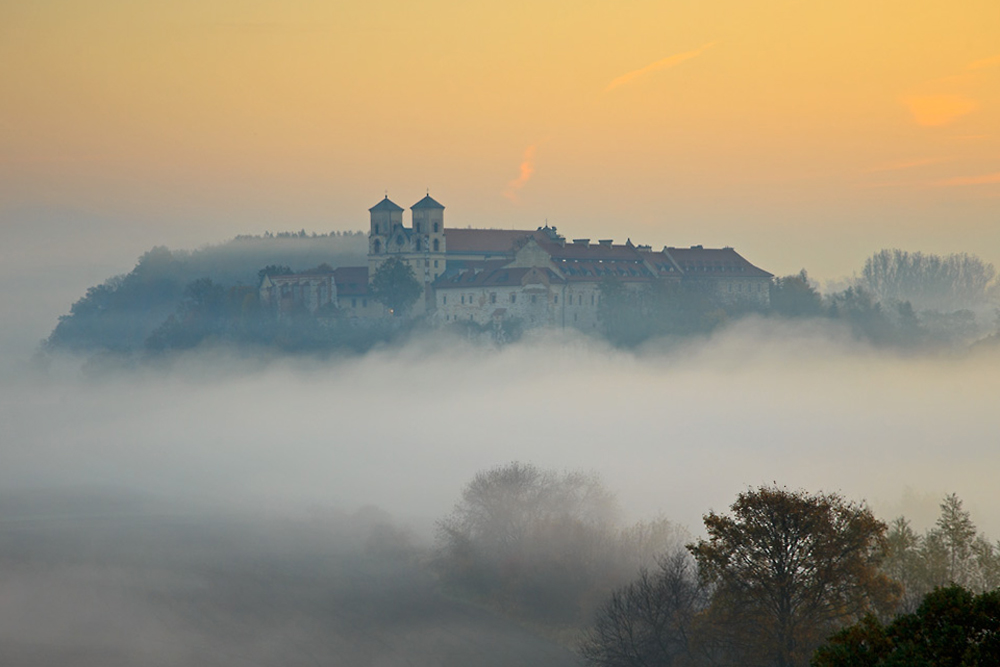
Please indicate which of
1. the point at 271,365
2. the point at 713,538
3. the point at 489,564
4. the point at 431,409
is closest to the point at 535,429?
the point at 431,409

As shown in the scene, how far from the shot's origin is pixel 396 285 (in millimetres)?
123250

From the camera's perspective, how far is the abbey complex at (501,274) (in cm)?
11944

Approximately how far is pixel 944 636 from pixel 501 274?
334 feet

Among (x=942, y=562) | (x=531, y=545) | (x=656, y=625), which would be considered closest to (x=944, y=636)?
(x=656, y=625)

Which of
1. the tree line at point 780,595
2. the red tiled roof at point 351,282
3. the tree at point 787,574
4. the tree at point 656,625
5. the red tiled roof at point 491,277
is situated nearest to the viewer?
the tree line at point 780,595

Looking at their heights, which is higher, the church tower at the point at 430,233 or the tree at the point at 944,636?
the church tower at the point at 430,233

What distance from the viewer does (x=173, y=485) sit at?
108812mm

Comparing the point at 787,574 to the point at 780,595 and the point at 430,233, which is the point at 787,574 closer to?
the point at 780,595

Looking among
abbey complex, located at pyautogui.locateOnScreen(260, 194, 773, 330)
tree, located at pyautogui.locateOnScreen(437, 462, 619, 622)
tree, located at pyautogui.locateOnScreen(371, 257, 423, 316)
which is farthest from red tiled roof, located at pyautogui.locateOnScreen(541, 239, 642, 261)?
tree, located at pyautogui.locateOnScreen(437, 462, 619, 622)

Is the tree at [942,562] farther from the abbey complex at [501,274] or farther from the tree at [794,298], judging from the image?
the tree at [794,298]

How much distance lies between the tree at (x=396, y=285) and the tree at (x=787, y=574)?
92193 mm

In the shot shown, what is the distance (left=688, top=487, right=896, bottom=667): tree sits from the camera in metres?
31.6

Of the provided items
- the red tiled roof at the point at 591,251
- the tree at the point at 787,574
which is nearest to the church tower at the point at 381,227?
the red tiled roof at the point at 591,251

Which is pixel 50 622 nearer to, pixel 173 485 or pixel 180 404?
pixel 173 485
